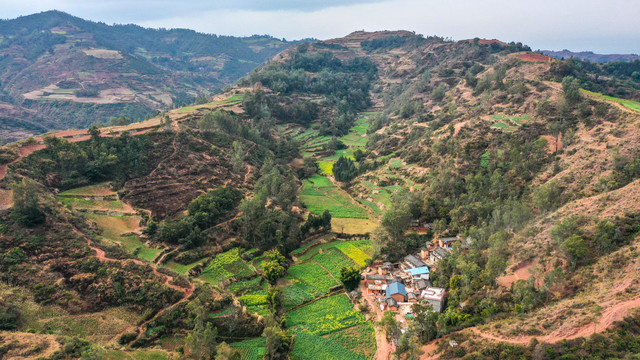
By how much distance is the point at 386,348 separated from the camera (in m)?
36.0

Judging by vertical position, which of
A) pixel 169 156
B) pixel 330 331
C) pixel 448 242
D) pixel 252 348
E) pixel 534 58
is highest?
pixel 534 58

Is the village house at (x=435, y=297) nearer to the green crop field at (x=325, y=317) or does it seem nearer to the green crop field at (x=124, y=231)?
the green crop field at (x=325, y=317)

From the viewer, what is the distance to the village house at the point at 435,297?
38.4m

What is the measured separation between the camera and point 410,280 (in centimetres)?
4531

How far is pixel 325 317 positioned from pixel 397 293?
956 centimetres

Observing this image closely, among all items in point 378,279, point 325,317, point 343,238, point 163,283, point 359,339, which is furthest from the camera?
point 343,238

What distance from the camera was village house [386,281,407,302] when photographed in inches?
1631

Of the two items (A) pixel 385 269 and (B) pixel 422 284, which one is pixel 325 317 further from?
(B) pixel 422 284

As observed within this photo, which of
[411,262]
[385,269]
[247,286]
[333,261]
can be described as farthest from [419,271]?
[247,286]

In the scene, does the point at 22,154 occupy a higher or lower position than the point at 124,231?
higher

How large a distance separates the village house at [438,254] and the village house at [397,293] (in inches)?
310

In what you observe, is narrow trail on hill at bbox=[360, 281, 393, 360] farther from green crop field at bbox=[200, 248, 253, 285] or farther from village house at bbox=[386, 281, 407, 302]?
green crop field at bbox=[200, 248, 253, 285]

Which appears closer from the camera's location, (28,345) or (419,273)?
(28,345)

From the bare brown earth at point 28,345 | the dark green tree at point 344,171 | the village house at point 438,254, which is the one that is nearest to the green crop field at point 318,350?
the village house at point 438,254
